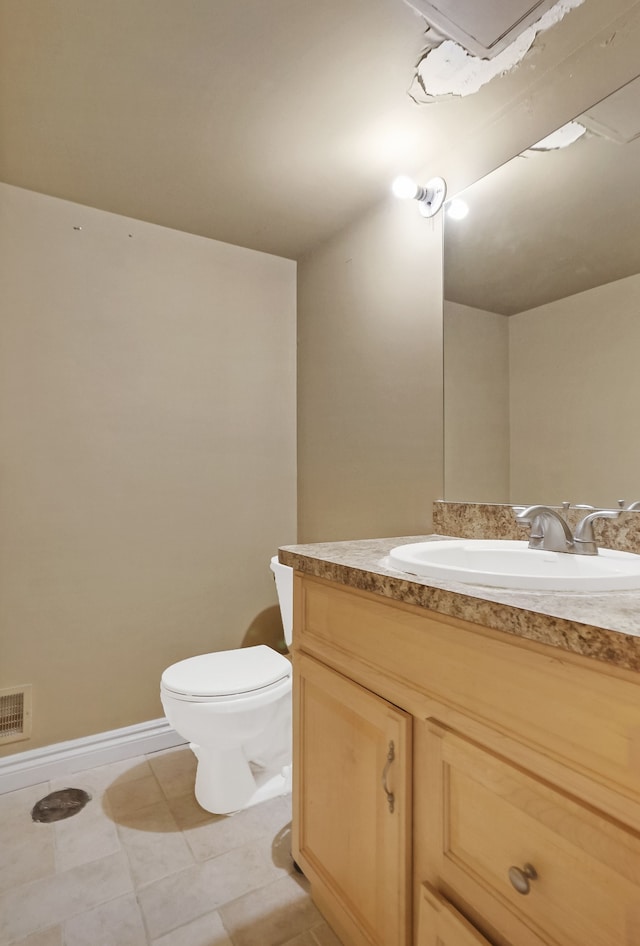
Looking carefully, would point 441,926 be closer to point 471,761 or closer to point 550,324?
point 471,761

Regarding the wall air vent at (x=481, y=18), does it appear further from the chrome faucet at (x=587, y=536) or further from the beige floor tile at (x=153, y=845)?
the beige floor tile at (x=153, y=845)

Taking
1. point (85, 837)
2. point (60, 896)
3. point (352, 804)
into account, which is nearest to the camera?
point (352, 804)

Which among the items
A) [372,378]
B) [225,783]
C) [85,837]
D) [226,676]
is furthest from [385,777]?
[372,378]

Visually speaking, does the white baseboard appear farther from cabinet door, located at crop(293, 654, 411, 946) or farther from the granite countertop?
the granite countertop

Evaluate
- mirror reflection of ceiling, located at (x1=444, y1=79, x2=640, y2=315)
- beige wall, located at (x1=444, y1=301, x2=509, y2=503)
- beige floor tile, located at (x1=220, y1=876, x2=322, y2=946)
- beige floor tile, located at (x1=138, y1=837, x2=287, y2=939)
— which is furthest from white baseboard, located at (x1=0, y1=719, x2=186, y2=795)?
mirror reflection of ceiling, located at (x1=444, y1=79, x2=640, y2=315)

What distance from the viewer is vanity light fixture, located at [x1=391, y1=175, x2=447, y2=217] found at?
1620 mm

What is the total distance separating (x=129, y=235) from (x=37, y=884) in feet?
7.17

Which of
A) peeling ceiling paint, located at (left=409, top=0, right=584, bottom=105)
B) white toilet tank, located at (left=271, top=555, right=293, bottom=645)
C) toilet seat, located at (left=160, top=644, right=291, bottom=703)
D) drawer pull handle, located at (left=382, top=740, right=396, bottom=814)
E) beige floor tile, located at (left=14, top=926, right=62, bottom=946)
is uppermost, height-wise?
peeling ceiling paint, located at (left=409, top=0, right=584, bottom=105)

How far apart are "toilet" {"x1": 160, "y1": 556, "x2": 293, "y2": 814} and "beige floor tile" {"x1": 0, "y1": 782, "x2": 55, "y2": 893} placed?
45 centimetres

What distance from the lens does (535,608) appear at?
2.18ft

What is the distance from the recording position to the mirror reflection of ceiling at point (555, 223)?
1.21m

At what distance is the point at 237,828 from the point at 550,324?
1773 millimetres

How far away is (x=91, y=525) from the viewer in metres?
1.92

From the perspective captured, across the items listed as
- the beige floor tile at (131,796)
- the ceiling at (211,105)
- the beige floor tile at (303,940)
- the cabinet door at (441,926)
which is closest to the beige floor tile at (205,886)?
the beige floor tile at (303,940)
